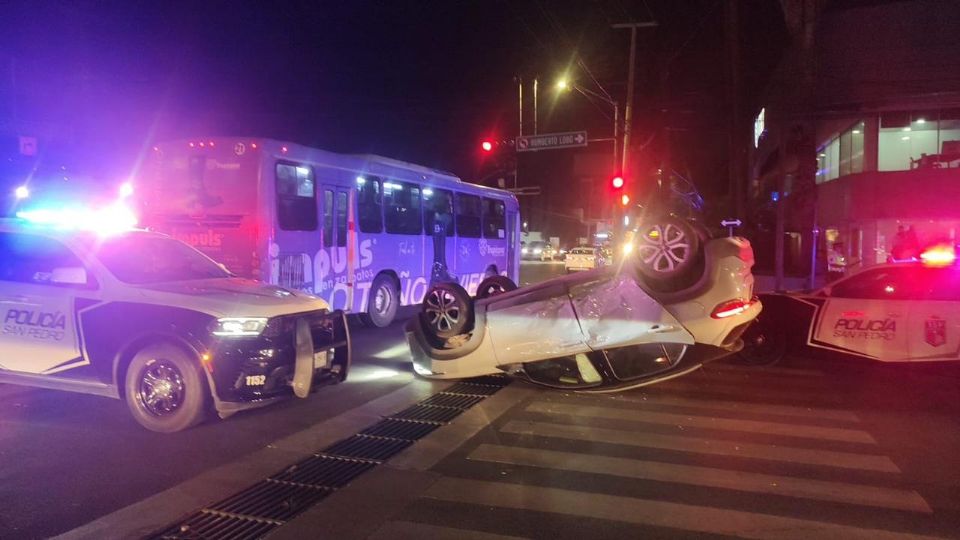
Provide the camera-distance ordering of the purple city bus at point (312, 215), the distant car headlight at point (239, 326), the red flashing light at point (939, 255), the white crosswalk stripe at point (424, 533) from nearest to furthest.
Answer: the white crosswalk stripe at point (424, 533), the distant car headlight at point (239, 326), the red flashing light at point (939, 255), the purple city bus at point (312, 215)

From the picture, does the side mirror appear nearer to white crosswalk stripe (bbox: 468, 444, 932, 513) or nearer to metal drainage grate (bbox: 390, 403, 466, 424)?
metal drainage grate (bbox: 390, 403, 466, 424)

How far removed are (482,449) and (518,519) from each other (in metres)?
1.51

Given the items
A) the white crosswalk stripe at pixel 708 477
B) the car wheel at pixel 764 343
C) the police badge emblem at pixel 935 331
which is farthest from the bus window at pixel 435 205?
the white crosswalk stripe at pixel 708 477

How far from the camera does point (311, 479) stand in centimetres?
530

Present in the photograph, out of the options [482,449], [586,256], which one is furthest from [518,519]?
[586,256]

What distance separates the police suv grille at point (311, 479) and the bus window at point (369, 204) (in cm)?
647

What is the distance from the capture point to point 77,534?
424 cm

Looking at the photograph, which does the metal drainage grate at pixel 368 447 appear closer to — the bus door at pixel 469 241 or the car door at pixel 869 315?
the car door at pixel 869 315

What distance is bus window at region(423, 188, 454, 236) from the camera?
627 inches

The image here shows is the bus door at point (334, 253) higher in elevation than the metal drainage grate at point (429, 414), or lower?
higher

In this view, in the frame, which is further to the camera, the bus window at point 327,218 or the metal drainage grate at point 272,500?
the bus window at point 327,218

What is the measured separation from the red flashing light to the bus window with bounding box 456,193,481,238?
10.4m

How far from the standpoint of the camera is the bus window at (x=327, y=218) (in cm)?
1235

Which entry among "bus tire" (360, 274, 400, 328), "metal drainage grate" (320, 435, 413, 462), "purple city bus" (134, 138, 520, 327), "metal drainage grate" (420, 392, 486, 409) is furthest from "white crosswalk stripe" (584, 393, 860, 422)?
"bus tire" (360, 274, 400, 328)
